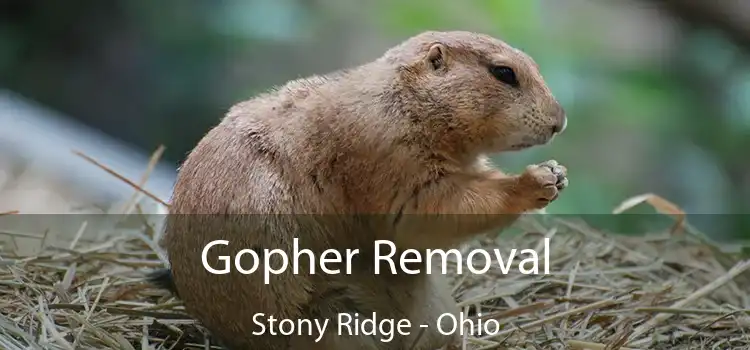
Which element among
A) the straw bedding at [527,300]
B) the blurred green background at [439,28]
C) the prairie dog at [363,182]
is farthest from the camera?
the blurred green background at [439,28]

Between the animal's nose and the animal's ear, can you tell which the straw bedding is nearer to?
the animal's nose

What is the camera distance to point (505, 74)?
2.35m

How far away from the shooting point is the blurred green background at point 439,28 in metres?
4.44

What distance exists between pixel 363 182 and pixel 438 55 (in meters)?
0.41

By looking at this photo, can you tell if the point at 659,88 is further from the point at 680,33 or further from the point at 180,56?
the point at 180,56

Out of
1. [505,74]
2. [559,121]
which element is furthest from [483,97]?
[559,121]

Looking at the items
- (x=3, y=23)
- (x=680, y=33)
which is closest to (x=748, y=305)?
(x=680, y=33)

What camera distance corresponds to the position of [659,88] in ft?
15.9

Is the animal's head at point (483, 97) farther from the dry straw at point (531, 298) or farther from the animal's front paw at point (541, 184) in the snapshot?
the dry straw at point (531, 298)

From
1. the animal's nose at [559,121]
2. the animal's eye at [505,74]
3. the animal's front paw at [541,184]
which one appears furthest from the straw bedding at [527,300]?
the animal's eye at [505,74]

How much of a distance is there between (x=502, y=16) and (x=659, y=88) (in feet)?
4.23

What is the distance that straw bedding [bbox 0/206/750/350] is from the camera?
250 centimetres

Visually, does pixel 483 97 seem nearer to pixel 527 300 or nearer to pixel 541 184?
pixel 541 184

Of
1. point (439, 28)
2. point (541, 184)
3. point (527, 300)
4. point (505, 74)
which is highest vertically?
point (439, 28)
